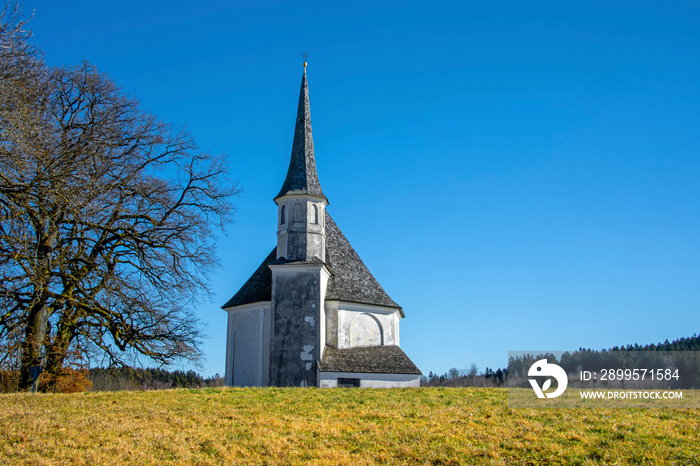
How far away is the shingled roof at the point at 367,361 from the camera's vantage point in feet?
95.2

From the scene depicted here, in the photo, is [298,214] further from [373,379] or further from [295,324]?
[373,379]

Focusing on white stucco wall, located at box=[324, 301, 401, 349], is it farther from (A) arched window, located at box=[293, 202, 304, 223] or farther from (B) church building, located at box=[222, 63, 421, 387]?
(A) arched window, located at box=[293, 202, 304, 223]

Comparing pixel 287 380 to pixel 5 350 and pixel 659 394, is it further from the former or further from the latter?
pixel 659 394

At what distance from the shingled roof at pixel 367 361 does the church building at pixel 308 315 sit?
5 centimetres

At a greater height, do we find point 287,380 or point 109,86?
point 109,86

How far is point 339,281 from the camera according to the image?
107 ft

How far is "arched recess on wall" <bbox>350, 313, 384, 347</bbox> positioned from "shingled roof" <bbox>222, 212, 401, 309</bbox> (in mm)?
950

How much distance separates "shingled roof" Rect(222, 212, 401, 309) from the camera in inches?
1247

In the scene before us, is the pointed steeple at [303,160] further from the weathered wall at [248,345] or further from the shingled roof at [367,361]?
the shingled roof at [367,361]

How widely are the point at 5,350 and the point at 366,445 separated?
13738 mm

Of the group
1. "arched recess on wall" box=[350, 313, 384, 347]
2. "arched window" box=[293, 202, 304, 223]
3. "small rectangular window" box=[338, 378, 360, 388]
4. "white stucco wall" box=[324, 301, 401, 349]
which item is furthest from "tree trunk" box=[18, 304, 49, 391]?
"arched recess on wall" box=[350, 313, 384, 347]

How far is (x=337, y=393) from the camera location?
Answer: 21.6m

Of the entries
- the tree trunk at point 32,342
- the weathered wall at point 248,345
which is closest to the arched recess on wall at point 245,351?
the weathered wall at point 248,345

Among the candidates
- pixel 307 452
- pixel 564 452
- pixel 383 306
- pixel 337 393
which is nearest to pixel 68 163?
pixel 307 452
